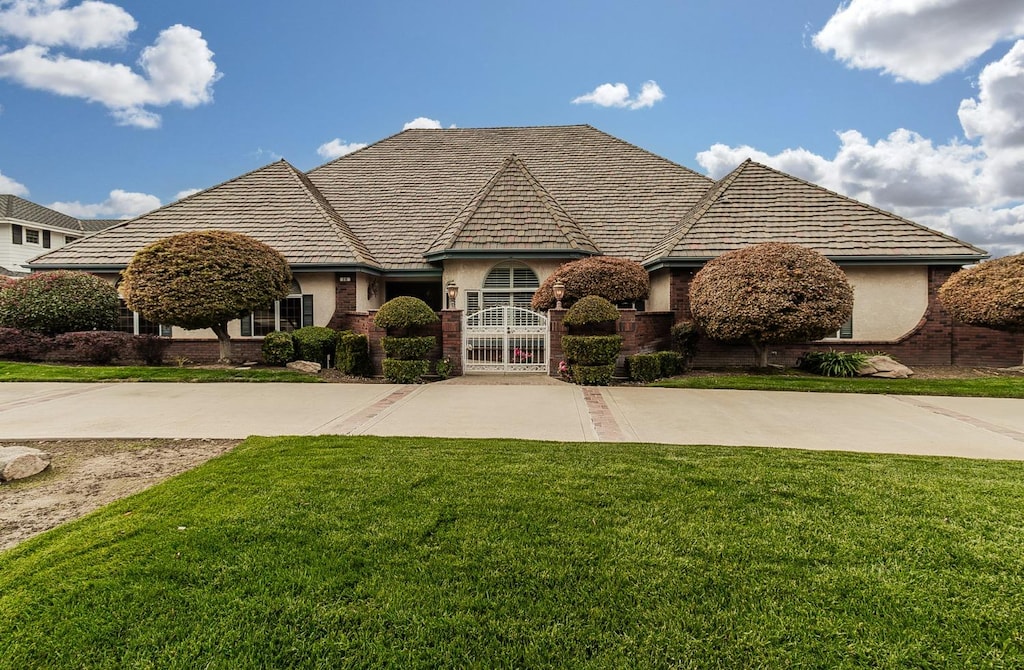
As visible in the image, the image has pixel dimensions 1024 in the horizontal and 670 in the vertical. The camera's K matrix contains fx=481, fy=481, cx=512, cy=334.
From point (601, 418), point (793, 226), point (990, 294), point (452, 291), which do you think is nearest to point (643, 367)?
point (601, 418)

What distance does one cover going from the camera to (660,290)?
50.2ft

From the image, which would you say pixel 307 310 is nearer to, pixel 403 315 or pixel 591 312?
pixel 403 315

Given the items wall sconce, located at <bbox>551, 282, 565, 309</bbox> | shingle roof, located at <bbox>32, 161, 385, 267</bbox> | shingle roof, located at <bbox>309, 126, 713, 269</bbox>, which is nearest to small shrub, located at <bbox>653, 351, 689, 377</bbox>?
wall sconce, located at <bbox>551, 282, 565, 309</bbox>

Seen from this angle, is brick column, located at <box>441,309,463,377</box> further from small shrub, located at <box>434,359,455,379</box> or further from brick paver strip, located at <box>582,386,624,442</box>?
brick paver strip, located at <box>582,386,624,442</box>

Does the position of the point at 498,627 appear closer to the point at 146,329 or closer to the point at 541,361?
the point at 541,361

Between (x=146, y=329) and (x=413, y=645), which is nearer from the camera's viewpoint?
(x=413, y=645)

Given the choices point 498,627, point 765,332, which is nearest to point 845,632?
point 498,627

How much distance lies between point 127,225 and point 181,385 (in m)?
9.46

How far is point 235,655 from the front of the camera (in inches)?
92.3

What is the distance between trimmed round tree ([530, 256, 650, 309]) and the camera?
12.6 metres

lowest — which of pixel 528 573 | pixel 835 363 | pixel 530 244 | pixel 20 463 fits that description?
pixel 528 573

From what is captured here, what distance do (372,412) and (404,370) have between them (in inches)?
131

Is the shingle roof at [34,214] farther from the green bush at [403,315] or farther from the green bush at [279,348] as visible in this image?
the green bush at [403,315]

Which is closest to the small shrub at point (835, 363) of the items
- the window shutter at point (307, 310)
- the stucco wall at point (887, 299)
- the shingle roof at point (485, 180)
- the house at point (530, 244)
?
the house at point (530, 244)
